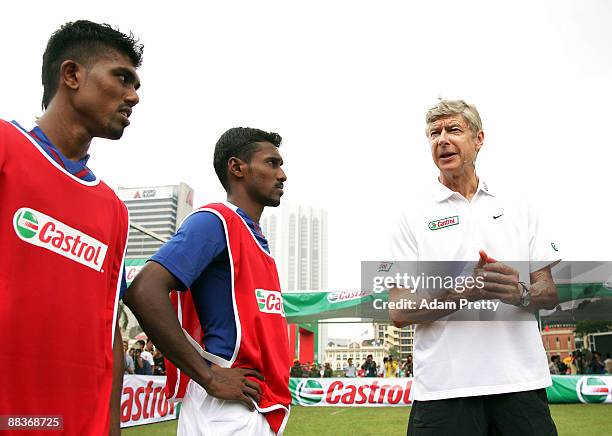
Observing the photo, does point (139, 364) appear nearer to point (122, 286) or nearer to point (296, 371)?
point (296, 371)

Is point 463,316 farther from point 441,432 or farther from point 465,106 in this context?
point 465,106

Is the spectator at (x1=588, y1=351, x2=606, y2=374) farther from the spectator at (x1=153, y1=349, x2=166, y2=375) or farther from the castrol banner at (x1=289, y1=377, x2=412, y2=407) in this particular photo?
the spectator at (x1=153, y1=349, x2=166, y2=375)

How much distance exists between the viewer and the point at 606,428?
10.3 metres

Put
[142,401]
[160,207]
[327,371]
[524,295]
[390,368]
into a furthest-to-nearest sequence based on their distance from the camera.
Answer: [160,207] → [327,371] → [390,368] → [142,401] → [524,295]

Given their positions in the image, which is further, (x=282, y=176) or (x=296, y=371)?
(x=296, y=371)

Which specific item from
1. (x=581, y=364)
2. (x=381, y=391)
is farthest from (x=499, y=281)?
(x=581, y=364)

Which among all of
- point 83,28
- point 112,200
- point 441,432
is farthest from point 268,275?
point 83,28

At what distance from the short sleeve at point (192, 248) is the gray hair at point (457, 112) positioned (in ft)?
4.34

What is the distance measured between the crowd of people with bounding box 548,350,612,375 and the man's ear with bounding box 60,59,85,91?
19919mm

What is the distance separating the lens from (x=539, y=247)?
2783 mm

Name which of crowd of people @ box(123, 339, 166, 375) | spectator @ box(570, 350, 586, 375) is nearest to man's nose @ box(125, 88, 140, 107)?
crowd of people @ box(123, 339, 166, 375)

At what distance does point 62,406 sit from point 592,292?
17.1 meters

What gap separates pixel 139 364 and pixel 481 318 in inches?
497

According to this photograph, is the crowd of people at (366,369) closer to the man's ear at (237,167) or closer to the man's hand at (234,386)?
the man's ear at (237,167)
